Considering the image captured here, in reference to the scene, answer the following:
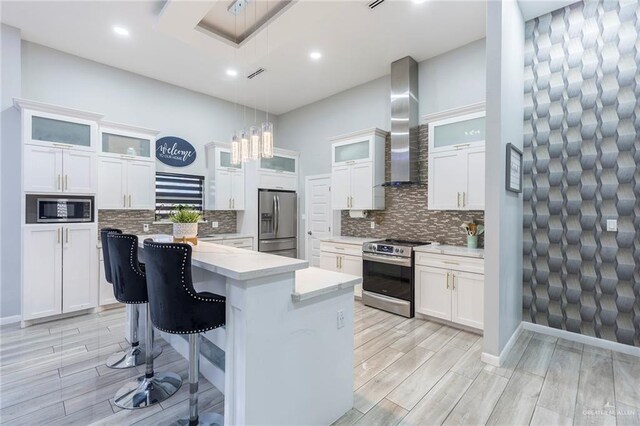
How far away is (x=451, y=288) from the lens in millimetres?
3531

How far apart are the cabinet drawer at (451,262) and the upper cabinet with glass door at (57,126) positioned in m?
4.60

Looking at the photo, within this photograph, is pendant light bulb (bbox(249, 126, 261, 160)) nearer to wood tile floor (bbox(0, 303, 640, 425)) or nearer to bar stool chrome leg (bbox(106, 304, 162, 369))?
bar stool chrome leg (bbox(106, 304, 162, 369))

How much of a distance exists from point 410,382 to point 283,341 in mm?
1371

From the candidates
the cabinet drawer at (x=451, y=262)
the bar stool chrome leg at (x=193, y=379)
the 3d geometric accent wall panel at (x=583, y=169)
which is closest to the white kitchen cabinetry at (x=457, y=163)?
the 3d geometric accent wall panel at (x=583, y=169)

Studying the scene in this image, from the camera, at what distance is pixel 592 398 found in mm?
2197

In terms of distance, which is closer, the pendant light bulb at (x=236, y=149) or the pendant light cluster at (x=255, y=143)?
the pendant light cluster at (x=255, y=143)

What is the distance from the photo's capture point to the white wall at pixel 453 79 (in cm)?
398

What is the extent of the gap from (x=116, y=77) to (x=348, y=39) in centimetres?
366

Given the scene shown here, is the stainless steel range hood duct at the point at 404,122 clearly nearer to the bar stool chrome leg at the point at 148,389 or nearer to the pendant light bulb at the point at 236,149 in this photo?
the pendant light bulb at the point at 236,149

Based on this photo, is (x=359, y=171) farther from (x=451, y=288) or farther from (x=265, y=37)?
(x=265, y=37)

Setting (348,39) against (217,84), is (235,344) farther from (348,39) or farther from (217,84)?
(217,84)

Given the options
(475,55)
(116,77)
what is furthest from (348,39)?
(116,77)

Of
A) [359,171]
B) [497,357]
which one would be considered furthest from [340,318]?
[359,171]

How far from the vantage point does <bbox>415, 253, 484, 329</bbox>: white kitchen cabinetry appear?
3.33 metres
